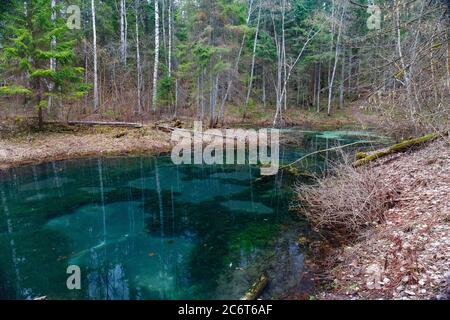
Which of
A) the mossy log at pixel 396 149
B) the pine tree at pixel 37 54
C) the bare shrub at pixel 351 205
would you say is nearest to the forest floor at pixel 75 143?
the pine tree at pixel 37 54

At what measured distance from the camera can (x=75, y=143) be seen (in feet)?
50.2

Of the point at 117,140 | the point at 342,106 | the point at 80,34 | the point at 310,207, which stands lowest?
the point at 310,207

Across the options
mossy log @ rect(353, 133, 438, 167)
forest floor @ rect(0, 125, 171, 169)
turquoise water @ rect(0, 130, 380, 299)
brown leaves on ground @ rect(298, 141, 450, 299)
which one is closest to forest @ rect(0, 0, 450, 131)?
mossy log @ rect(353, 133, 438, 167)

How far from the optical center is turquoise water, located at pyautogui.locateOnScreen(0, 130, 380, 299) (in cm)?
540

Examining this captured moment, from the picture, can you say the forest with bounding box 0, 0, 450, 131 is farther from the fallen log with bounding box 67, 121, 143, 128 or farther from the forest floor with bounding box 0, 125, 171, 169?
the forest floor with bounding box 0, 125, 171, 169

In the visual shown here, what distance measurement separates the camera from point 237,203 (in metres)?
9.48

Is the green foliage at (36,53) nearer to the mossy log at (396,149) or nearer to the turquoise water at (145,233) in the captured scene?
the turquoise water at (145,233)

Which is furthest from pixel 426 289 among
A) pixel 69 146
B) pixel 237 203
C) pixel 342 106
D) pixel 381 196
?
pixel 342 106

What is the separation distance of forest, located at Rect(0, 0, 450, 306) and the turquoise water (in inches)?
1.6

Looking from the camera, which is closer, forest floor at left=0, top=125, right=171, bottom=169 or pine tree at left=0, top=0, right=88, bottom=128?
forest floor at left=0, top=125, right=171, bottom=169

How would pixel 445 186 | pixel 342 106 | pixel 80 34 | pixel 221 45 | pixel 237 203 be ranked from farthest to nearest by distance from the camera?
pixel 342 106 → pixel 80 34 → pixel 221 45 → pixel 237 203 → pixel 445 186

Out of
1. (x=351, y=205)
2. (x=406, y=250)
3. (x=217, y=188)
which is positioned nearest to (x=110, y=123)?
(x=217, y=188)
